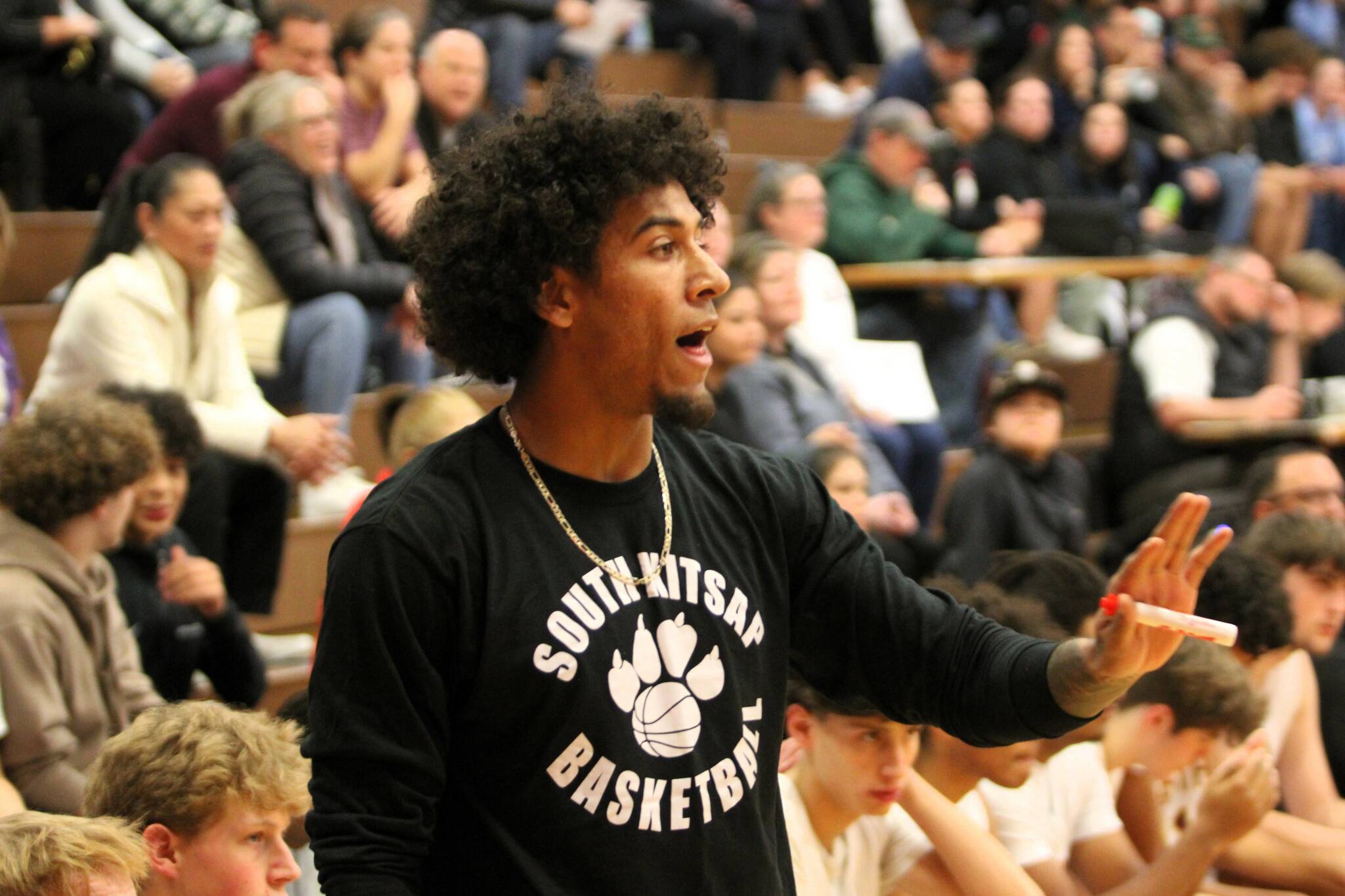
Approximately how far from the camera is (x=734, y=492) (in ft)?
5.34

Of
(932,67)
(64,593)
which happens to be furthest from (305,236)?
(932,67)

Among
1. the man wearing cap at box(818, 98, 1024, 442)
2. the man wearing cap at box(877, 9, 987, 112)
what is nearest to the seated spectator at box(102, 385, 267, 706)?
the man wearing cap at box(818, 98, 1024, 442)

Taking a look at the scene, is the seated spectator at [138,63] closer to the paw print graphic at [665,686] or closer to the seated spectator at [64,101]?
the seated spectator at [64,101]

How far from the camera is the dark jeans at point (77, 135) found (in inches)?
189

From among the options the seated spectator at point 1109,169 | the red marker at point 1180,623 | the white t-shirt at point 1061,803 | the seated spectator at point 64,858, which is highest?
the red marker at point 1180,623

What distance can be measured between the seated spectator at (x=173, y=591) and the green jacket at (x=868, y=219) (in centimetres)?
296

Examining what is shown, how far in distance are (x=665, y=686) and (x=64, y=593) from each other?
1464 mm

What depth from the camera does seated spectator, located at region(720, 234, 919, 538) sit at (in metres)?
4.25

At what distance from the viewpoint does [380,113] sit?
4.96m

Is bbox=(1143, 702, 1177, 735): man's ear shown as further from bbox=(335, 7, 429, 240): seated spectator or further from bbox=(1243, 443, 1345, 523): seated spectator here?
bbox=(335, 7, 429, 240): seated spectator

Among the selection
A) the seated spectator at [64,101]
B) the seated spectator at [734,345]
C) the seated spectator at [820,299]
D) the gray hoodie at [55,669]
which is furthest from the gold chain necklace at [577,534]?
the seated spectator at [64,101]

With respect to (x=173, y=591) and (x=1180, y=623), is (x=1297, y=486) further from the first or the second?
(x=1180, y=623)

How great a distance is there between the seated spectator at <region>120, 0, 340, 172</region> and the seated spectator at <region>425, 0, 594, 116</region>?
952 millimetres

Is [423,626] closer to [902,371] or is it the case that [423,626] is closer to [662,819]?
[662,819]
